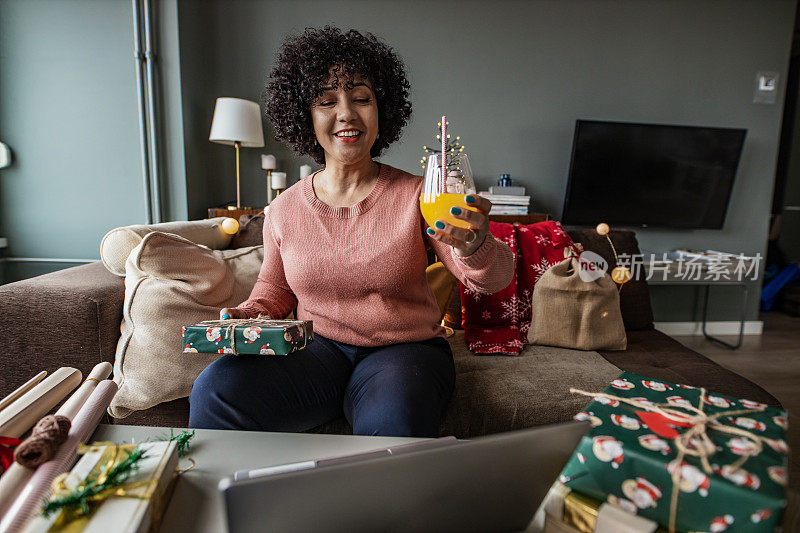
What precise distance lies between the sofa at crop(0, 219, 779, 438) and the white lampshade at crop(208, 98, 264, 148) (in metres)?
1.38

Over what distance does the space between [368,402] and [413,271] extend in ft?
1.12

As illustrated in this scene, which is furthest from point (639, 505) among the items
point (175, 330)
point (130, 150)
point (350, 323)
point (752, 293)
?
point (752, 293)

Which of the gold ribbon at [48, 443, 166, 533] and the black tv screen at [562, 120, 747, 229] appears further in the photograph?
the black tv screen at [562, 120, 747, 229]

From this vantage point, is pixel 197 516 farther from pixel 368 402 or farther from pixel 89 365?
pixel 89 365

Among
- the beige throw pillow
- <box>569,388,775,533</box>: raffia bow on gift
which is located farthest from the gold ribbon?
the beige throw pillow

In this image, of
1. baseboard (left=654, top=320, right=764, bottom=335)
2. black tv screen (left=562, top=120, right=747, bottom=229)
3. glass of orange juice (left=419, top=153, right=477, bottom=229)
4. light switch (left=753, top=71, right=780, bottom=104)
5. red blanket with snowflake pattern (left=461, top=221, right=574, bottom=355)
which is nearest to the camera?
glass of orange juice (left=419, top=153, right=477, bottom=229)

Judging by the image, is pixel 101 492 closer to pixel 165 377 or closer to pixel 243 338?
pixel 243 338

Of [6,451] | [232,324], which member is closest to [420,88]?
[232,324]

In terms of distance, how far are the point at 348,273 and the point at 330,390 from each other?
28 cm

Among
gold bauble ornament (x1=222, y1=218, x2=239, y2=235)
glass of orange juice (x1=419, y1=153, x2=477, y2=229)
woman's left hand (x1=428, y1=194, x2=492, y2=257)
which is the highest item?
glass of orange juice (x1=419, y1=153, x2=477, y2=229)

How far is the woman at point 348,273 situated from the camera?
91 cm

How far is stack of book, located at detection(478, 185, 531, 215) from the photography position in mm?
2918

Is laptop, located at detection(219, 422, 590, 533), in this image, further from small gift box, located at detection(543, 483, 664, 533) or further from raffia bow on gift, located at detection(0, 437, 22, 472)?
raffia bow on gift, located at detection(0, 437, 22, 472)

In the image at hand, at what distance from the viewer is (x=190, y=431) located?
0.73 m
